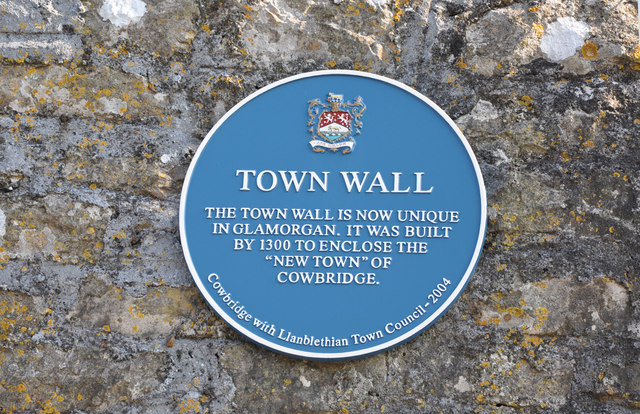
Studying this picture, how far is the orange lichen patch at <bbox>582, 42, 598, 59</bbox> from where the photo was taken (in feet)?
7.89

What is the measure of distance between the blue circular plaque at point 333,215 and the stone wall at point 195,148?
82 millimetres

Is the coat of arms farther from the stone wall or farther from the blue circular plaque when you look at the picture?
the stone wall

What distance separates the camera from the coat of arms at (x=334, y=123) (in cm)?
233

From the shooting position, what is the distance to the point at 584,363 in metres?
2.20

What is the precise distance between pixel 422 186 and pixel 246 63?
77 centimetres

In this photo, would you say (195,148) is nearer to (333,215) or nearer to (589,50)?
(333,215)

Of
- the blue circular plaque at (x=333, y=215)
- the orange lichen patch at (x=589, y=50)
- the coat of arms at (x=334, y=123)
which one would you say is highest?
the orange lichen patch at (x=589, y=50)

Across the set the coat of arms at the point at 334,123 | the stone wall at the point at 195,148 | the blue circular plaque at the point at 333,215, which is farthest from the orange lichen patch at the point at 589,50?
the coat of arms at the point at 334,123

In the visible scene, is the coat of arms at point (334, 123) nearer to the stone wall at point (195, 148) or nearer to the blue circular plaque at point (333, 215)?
the blue circular plaque at point (333, 215)

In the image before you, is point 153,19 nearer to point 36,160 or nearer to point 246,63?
point 246,63

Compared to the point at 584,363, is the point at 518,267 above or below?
above

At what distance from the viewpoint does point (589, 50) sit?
2410 mm

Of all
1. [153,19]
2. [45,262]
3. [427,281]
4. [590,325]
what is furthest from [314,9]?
[590,325]

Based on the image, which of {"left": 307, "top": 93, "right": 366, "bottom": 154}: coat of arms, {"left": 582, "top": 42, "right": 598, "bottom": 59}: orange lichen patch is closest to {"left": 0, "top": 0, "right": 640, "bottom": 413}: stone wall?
{"left": 582, "top": 42, "right": 598, "bottom": 59}: orange lichen patch
